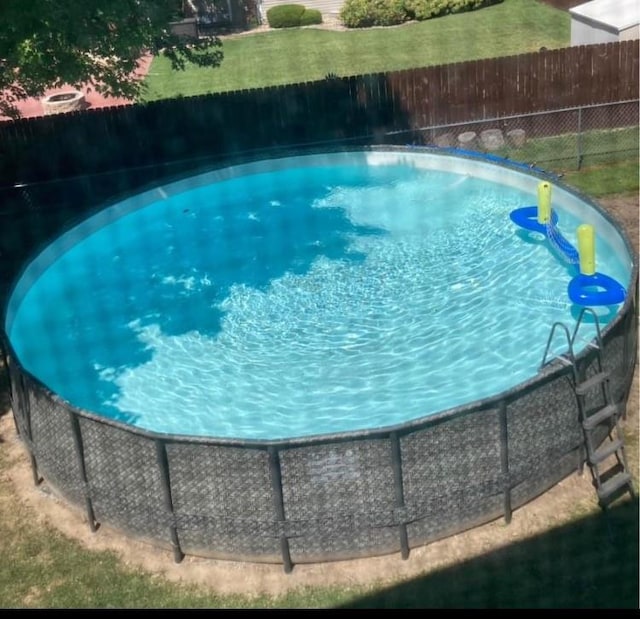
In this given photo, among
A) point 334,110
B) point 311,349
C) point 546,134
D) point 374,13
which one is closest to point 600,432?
point 311,349

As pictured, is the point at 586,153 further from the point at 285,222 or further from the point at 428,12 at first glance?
the point at 428,12

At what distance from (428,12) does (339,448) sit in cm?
3202

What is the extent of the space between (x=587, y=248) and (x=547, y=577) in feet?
22.8

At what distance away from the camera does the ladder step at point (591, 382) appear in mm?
10609

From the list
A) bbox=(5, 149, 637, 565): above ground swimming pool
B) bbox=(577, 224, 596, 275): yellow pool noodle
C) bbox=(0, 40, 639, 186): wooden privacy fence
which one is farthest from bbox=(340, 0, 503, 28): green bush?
bbox=(577, 224, 596, 275): yellow pool noodle

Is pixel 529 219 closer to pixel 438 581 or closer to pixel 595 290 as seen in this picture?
pixel 595 290

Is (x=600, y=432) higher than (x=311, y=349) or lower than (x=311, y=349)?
higher

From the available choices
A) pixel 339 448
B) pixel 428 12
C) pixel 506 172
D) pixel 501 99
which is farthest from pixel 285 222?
pixel 428 12

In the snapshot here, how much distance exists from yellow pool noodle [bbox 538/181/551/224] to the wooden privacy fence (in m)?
5.80

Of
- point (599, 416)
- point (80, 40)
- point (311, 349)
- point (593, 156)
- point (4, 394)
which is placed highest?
point (80, 40)

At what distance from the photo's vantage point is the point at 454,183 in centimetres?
2103

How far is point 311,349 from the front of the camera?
15.3 meters

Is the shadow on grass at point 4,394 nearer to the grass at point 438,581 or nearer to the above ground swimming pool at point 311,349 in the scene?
the above ground swimming pool at point 311,349

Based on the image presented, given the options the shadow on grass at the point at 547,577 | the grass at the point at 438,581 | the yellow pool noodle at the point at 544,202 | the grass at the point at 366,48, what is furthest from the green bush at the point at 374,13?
the shadow on grass at the point at 547,577
